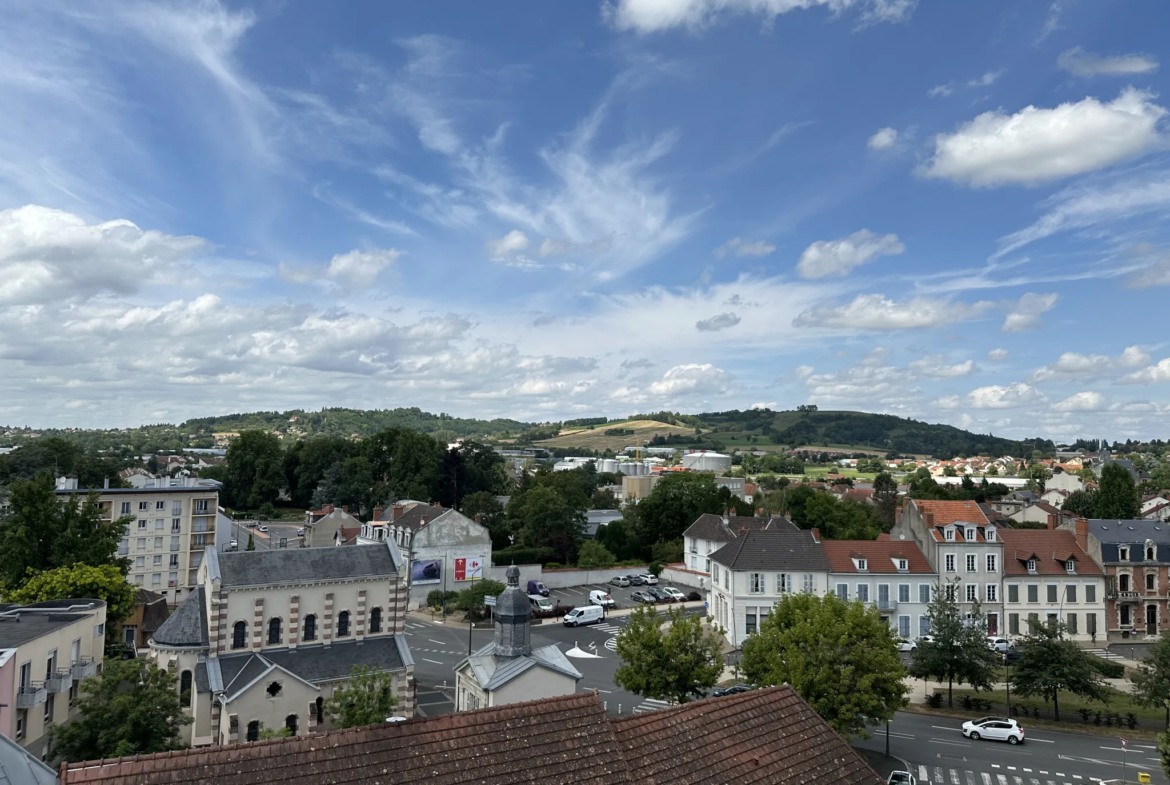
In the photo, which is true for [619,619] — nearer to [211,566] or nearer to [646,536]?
[646,536]

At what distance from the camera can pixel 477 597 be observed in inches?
2488

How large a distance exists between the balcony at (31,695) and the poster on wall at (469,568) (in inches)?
1681

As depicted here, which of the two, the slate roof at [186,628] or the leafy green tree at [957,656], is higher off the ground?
the slate roof at [186,628]

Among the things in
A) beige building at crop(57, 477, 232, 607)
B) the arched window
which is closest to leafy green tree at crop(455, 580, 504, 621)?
the arched window

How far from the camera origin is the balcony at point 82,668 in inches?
1409

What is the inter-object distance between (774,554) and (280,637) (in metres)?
35.0

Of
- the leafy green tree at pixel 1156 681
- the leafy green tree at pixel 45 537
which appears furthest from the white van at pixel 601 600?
the leafy green tree at pixel 1156 681

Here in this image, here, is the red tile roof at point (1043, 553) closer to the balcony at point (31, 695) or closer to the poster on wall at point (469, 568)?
the poster on wall at point (469, 568)

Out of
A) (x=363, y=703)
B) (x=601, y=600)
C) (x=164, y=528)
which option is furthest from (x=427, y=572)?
(x=363, y=703)

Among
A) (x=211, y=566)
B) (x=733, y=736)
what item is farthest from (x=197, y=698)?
(x=733, y=736)

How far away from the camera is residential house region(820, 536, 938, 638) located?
5769 centimetres

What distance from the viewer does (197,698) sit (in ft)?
115

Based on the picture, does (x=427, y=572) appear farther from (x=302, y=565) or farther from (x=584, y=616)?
(x=302, y=565)

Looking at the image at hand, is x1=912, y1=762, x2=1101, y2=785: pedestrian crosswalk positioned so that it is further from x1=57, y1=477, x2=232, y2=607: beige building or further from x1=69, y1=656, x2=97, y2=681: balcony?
x1=57, y1=477, x2=232, y2=607: beige building
